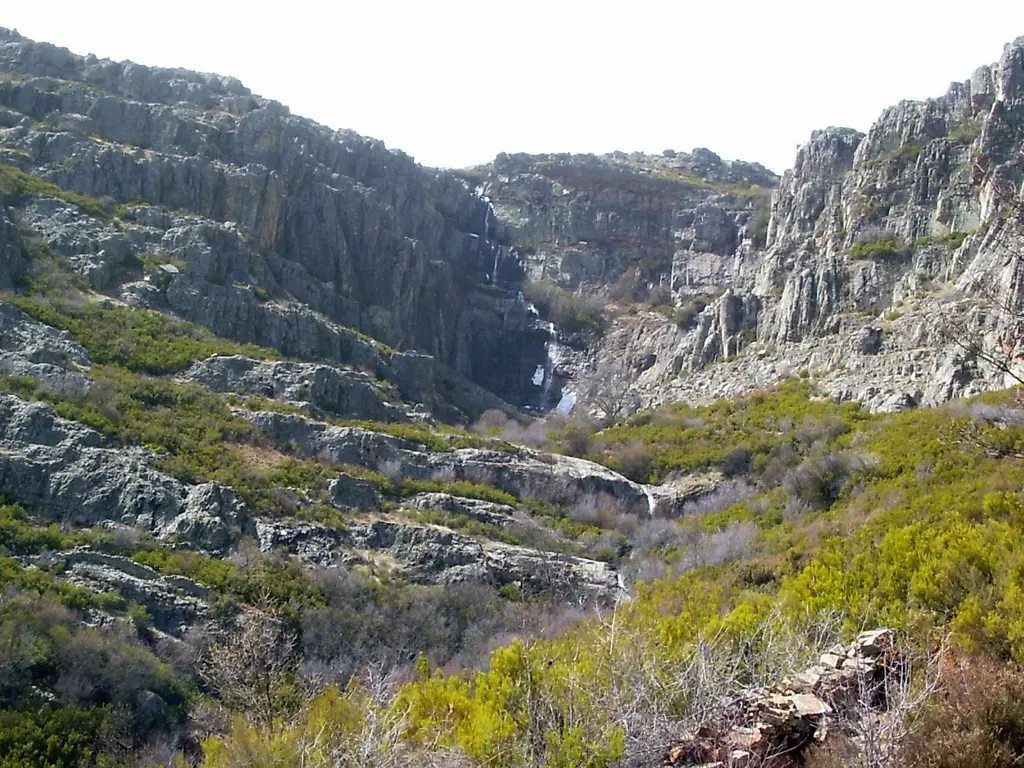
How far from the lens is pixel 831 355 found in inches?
1533

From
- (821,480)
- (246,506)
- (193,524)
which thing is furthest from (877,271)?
(193,524)

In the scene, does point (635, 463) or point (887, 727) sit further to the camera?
point (635, 463)

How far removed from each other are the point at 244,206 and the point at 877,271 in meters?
30.1

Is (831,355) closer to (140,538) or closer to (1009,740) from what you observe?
(140,538)

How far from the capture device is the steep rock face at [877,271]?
33.7 meters

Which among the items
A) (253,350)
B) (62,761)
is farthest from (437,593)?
(253,350)

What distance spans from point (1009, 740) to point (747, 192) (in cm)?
6649

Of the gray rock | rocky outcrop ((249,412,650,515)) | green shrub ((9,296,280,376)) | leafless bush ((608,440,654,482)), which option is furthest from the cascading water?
the gray rock

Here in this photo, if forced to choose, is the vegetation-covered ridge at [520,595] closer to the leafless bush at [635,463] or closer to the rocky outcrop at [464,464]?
the leafless bush at [635,463]

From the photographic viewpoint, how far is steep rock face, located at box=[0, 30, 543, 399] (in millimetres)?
41375

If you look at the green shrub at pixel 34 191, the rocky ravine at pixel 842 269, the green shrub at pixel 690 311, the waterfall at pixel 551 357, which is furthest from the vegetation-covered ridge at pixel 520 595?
the waterfall at pixel 551 357

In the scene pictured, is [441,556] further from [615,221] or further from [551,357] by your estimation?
[615,221]

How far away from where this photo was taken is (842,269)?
4138cm

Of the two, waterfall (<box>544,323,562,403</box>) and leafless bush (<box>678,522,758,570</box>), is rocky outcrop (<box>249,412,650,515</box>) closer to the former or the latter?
leafless bush (<box>678,522,758,570</box>)
